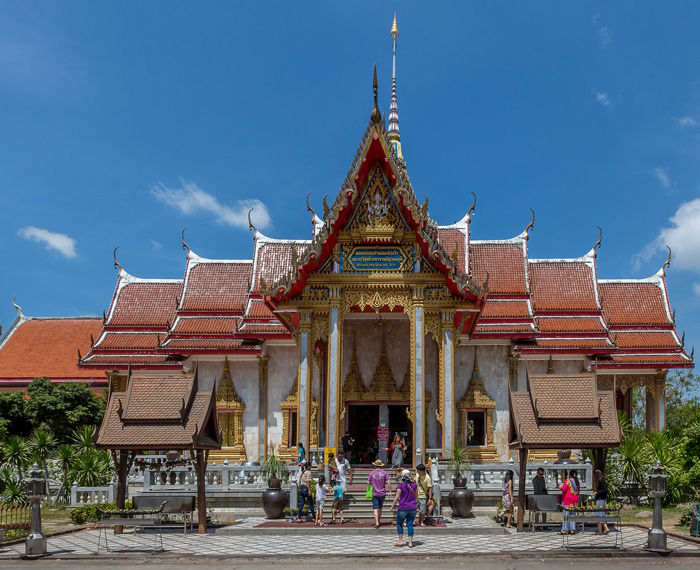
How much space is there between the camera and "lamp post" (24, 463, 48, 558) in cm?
1165

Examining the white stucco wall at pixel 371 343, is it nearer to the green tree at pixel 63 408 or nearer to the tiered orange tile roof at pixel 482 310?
the tiered orange tile roof at pixel 482 310

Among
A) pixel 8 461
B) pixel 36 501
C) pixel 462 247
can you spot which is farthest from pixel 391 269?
pixel 8 461

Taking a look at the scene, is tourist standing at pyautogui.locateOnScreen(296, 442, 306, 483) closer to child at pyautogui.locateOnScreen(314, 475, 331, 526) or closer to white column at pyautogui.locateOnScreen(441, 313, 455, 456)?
child at pyautogui.locateOnScreen(314, 475, 331, 526)

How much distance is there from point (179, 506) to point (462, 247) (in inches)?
496

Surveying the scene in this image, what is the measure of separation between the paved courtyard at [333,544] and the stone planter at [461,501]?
146 cm

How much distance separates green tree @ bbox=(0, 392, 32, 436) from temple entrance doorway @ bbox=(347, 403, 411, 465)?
1081 centimetres

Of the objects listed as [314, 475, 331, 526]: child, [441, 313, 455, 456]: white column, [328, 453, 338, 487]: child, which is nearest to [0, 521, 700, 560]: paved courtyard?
[314, 475, 331, 526]: child

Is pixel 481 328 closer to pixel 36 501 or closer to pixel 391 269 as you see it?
pixel 391 269

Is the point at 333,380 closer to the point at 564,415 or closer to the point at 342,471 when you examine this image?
the point at 342,471

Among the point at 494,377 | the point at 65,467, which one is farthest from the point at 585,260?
the point at 65,467

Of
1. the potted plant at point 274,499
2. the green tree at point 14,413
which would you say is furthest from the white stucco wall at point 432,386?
the green tree at point 14,413

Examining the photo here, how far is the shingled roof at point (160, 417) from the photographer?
13.4 m

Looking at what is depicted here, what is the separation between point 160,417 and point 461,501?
609 centimetres

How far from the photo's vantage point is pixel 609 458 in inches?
725
